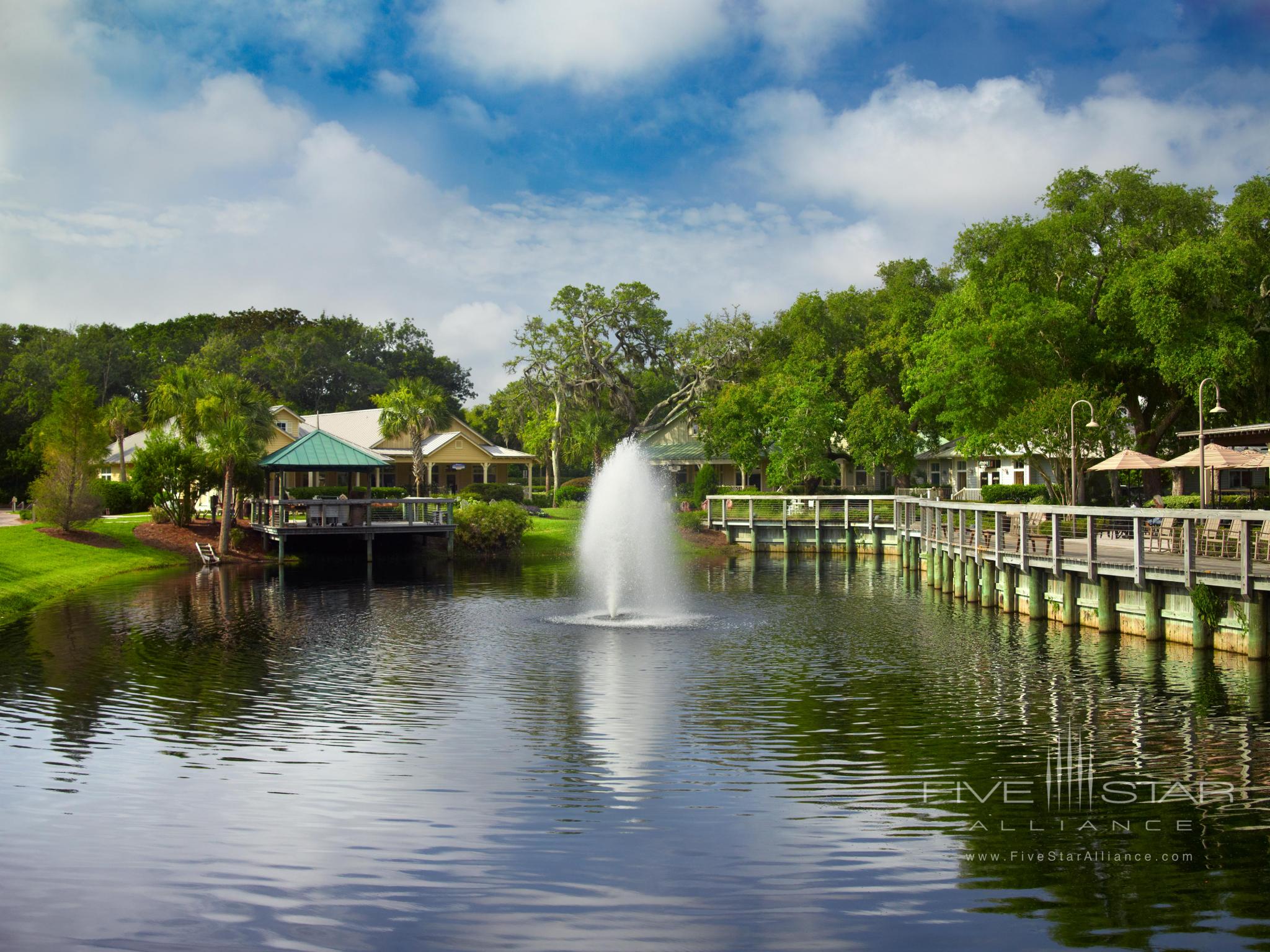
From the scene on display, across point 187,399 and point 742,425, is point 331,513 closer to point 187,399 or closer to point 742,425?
point 187,399

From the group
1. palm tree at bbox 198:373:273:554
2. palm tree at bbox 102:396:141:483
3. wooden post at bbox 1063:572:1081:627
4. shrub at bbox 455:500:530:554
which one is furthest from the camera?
palm tree at bbox 102:396:141:483

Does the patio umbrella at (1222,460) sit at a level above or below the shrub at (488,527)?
above

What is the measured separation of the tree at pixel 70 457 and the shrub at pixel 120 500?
10.9 meters

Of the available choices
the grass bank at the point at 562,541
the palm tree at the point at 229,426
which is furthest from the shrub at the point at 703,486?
the palm tree at the point at 229,426

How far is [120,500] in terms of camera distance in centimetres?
5325

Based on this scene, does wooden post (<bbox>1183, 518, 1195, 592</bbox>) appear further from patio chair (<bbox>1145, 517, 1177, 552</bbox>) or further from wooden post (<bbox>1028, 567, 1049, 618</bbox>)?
wooden post (<bbox>1028, 567, 1049, 618</bbox>)

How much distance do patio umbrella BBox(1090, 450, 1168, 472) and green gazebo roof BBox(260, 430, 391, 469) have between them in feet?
94.6

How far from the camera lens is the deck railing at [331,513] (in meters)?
43.8

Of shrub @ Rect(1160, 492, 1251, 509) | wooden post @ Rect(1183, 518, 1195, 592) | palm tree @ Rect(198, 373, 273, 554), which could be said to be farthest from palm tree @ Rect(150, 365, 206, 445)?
shrub @ Rect(1160, 492, 1251, 509)

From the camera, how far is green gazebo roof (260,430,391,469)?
4453 cm

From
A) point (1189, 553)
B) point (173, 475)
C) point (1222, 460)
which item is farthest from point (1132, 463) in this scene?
point (173, 475)

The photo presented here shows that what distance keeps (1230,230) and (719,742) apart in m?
40.7

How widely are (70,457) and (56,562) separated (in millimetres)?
5559

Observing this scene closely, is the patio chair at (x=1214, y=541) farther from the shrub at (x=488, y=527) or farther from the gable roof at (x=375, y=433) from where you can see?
the gable roof at (x=375, y=433)
